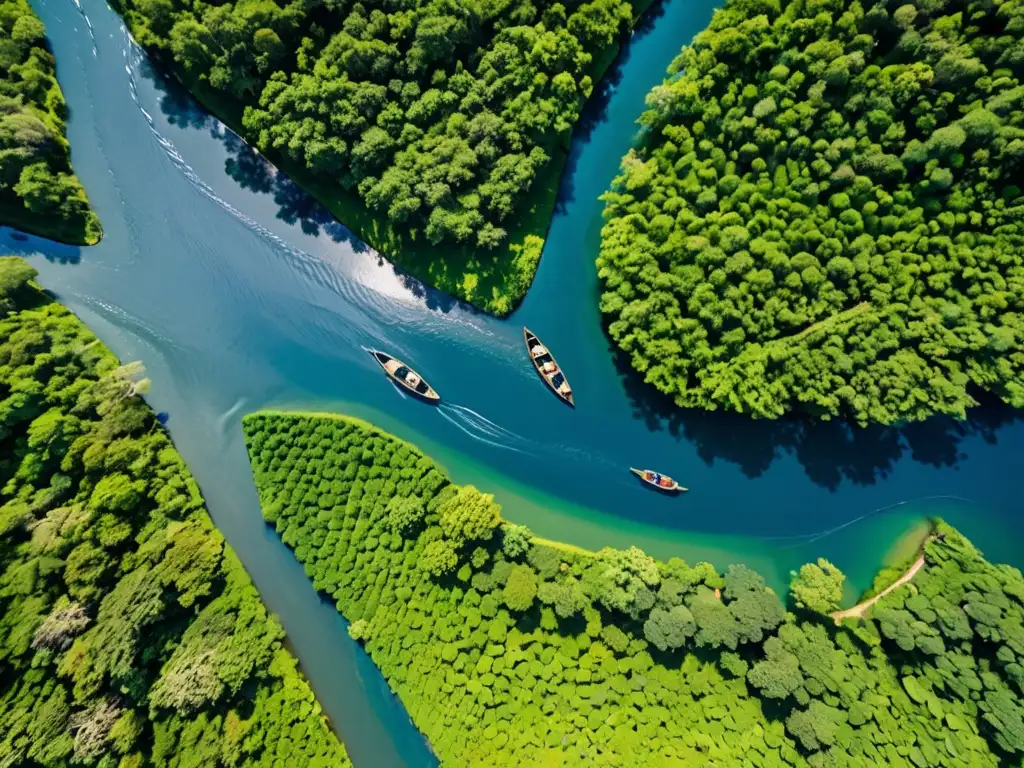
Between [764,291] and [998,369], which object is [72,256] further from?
[998,369]

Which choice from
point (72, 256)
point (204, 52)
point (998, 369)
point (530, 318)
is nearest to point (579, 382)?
point (530, 318)

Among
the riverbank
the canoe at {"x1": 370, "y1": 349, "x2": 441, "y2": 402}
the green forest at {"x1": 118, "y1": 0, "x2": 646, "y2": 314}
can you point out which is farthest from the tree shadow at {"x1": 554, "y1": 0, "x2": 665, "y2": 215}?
the riverbank

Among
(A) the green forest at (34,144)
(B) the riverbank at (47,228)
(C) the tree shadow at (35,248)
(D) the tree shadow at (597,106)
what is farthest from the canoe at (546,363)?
(C) the tree shadow at (35,248)

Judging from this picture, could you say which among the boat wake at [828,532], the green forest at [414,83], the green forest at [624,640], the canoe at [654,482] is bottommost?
the green forest at [624,640]

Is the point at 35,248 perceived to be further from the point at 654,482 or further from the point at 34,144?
the point at 654,482

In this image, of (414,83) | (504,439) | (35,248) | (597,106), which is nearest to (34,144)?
(35,248)

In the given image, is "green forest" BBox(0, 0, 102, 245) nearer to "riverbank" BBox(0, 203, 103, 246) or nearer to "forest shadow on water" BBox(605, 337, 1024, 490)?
"riverbank" BBox(0, 203, 103, 246)

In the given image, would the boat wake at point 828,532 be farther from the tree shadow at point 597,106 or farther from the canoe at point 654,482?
the tree shadow at point 597,106
